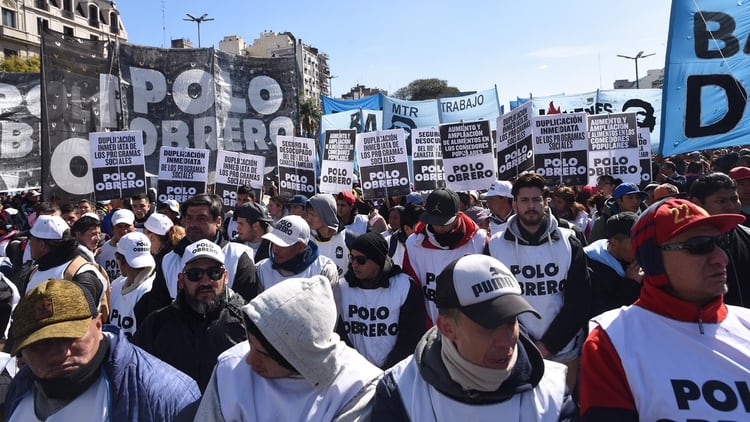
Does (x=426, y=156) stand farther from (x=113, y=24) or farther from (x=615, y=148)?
(x=113, y=24)

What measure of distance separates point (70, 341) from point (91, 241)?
392 centimetres

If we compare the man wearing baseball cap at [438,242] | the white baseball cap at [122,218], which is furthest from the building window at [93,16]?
the man wearing baseball cap at [438,242]

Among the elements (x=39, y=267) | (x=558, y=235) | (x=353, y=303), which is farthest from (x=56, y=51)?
(x=558, y=235)

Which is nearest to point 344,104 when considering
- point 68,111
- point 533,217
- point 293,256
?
point 68,111

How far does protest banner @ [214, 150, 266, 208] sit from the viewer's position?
9898 millimetres

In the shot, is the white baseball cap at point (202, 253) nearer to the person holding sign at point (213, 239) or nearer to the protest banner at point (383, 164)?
the person holding sign at point (213, 239)

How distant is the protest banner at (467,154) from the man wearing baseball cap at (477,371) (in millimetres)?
7314

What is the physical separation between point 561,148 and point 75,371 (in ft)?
26.5

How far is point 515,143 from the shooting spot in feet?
30.1

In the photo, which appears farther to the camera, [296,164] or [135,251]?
[296,164]

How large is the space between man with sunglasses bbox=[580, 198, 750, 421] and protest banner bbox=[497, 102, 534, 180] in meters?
7.20

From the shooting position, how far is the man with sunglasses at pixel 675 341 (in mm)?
1745

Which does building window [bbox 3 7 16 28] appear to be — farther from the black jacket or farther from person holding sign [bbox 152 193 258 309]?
the black jacket

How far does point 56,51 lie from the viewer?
9.84 m
